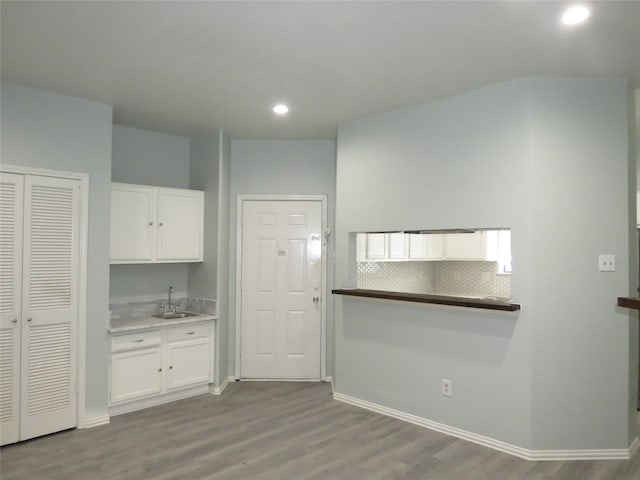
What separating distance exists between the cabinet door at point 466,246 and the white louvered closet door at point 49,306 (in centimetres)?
401

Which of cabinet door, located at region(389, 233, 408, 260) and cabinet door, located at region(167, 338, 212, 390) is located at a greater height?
cabinet door, located at region(389, 233, 408, 260)

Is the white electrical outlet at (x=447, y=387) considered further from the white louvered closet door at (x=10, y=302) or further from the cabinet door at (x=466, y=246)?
the white louvered closet door at (x=10, y=302)

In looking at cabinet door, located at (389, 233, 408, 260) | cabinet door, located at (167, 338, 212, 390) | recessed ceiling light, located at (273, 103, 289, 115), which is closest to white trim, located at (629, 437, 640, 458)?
cabinet door, located at (389, 233, 408, 260)

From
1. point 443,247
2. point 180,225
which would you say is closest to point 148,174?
point 180,225

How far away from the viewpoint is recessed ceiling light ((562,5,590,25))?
2338 millimetres

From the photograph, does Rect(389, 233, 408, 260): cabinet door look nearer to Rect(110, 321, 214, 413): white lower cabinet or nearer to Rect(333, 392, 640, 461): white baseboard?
Rect(333, 392, 640, 461): white baseboard

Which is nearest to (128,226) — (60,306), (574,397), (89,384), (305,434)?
(60,306)

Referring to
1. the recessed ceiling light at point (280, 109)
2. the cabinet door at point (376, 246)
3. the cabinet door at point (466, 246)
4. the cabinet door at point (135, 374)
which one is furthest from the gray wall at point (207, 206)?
the cabinet door at point (466, 246)

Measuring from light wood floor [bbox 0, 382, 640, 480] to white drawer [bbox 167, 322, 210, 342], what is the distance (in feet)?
2.20

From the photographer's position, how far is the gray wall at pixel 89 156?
3523 mm

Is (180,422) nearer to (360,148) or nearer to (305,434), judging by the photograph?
(305,434)

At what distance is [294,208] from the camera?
5195 mm

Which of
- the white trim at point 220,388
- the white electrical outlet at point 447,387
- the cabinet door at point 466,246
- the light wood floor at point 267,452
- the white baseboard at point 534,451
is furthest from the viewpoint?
the cabinet door at point 466,246

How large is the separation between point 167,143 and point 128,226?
1.18m
